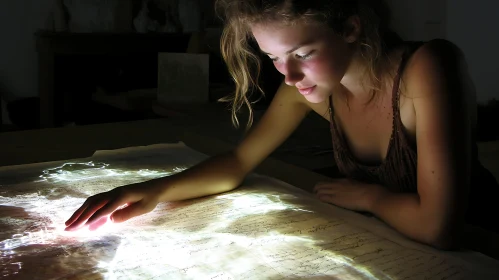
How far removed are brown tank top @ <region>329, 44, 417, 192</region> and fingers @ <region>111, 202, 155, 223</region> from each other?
0.40m

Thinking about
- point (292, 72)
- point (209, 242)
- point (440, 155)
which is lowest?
point (209, 242)

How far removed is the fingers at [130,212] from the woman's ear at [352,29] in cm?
46

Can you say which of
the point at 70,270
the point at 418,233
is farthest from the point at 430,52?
the point at 70,270

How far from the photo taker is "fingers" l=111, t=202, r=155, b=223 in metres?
0.96

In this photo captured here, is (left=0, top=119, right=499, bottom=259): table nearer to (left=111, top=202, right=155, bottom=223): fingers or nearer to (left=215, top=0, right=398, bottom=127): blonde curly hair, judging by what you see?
(left=215, top=0, right=398, bottom=127): blonde curly hair

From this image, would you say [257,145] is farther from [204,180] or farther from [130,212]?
[130,212]

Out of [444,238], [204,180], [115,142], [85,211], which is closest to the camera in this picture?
[444,238]

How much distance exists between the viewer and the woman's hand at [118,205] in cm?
94

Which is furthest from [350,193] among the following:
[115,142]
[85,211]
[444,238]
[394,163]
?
[115,142]

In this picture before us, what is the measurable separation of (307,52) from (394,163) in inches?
11.4

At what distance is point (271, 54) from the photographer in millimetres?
915

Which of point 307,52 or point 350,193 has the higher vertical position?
point 307,52

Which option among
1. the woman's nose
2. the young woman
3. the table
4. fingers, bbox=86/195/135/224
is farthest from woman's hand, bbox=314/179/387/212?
fingers, bbox=86/195/135/224

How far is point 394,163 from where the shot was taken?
1.04 metres
